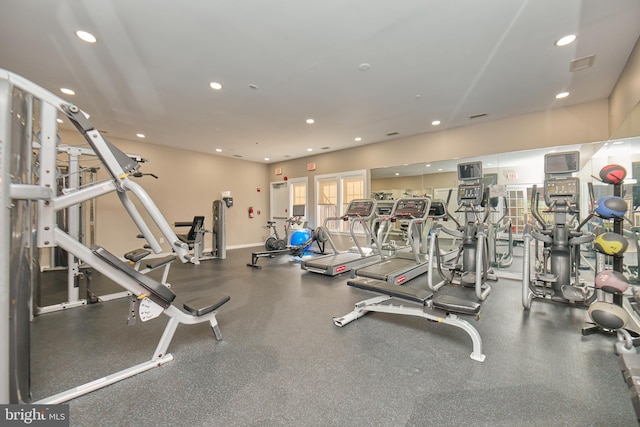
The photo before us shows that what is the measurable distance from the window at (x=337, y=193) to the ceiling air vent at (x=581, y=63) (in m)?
4.53

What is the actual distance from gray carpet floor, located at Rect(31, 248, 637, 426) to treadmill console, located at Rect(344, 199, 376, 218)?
2437 mm

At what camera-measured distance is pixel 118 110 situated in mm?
4703

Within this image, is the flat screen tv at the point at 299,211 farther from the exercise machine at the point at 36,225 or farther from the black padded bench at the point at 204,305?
the exercise machine at the point at 36,225

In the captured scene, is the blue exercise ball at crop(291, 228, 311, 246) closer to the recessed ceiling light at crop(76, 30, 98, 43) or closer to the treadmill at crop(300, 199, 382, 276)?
the treadmill at crop(300, 199, 382, 276)

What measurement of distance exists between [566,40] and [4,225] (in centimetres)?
485

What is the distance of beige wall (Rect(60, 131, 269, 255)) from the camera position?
647 cm

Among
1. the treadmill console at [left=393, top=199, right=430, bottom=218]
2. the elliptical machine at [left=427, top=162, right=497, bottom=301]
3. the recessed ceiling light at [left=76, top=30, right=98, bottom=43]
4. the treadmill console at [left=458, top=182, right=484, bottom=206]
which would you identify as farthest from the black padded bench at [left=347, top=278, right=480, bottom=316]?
the recessed ceiling light at [left=76, top=30, right=98, bottom=43]

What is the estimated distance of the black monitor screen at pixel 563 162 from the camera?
335 centimetres

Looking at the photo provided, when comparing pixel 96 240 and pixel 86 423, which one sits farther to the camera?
pixel 96 240

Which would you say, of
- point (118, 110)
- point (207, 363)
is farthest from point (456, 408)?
point (118, 110)

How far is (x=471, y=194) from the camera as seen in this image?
401cm

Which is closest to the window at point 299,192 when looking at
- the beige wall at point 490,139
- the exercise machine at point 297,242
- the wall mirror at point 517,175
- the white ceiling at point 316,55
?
the beige wall at point 490,139

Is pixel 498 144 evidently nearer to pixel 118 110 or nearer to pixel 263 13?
pixel 263 13

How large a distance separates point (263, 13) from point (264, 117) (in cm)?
271
